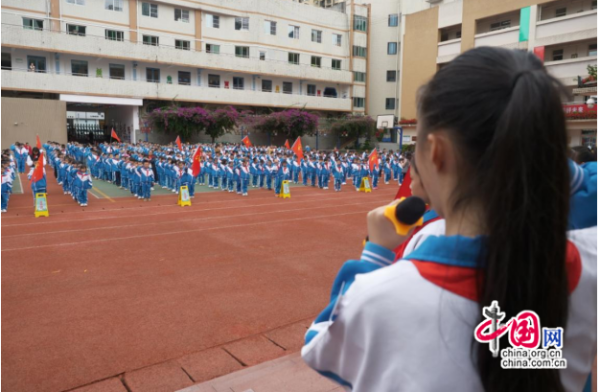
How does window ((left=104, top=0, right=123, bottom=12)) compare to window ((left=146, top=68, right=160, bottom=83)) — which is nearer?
window ((left=104, top=0, right=123, bottom=12))

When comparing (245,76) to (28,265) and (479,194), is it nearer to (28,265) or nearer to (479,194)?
(28,265)

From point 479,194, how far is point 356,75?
1790 inches

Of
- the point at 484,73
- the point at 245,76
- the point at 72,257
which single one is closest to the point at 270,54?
the point at 245,76

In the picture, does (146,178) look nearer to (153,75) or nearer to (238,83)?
(153,75)

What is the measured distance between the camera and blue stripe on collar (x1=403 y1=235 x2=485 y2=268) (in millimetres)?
899

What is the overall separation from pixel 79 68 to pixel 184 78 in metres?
7.77

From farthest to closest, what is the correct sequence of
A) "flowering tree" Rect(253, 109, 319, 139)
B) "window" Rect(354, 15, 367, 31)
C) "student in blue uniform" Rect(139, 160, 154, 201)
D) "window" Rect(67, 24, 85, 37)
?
"window" Rect(354, 15, 367, 31) < "flowering tree" Rect(253, 109, 319, 139) < "window" Rect(67, 24, 85, 37) < "student in blue uniform" Rect(139, 160, 154, 201)

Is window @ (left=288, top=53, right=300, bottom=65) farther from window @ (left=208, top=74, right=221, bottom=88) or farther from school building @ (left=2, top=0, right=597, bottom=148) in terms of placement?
window @ (left=208, top=74, right=221, bottom=88)

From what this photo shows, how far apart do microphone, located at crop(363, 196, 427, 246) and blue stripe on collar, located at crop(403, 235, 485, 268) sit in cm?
14

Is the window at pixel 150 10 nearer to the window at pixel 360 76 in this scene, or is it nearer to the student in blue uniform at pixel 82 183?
the window at pixel 360 76

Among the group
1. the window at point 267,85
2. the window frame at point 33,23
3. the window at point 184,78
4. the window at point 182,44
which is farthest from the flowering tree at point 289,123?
the window frame at point 33,23

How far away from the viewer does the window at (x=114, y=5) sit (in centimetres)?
3253

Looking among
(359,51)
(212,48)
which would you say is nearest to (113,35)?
(212,48)

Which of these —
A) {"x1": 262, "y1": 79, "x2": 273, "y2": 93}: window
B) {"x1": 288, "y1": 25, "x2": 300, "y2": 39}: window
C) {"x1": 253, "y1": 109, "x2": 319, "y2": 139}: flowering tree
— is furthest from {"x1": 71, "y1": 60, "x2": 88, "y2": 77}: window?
{"x1": 288, "y1": 25, "x2": 300, "y2": 39}: window
